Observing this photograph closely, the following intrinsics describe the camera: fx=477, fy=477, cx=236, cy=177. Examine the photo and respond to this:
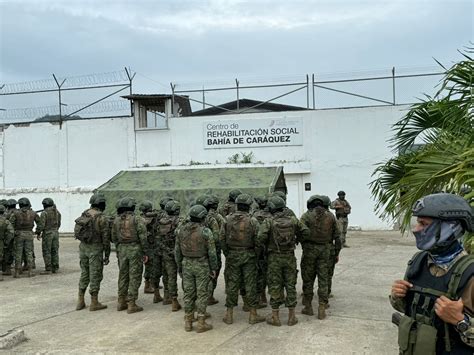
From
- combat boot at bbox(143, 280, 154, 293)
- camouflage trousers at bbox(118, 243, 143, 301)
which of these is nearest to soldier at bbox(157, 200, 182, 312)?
camouflage trousers at bbox(118, 243, 143, 301)

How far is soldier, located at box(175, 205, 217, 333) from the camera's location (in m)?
6.14

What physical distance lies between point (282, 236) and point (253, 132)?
38.0 feet

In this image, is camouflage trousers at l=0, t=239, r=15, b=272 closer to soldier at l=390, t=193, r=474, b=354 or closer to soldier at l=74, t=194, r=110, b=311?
soldier at l=74, t=194, r=110, b=311

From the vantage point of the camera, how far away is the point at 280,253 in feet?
21.2

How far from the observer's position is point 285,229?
6.42 meters

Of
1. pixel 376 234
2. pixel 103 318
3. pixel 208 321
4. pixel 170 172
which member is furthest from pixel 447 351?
pixel 376 234

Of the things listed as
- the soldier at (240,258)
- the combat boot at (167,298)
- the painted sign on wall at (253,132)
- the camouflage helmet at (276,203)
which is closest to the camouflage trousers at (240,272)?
the soldier at (240,258)

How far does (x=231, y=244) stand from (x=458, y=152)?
11.3 feet

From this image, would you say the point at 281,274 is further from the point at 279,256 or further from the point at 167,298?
the point at 167,298

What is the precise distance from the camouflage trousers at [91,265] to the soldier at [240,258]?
85.0 inches

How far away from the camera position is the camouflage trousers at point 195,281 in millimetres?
6148

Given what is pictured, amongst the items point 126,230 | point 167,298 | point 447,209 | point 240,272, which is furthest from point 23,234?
point 447,209

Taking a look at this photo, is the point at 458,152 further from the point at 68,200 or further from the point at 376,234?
the point at 68,200

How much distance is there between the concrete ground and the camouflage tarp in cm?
373
